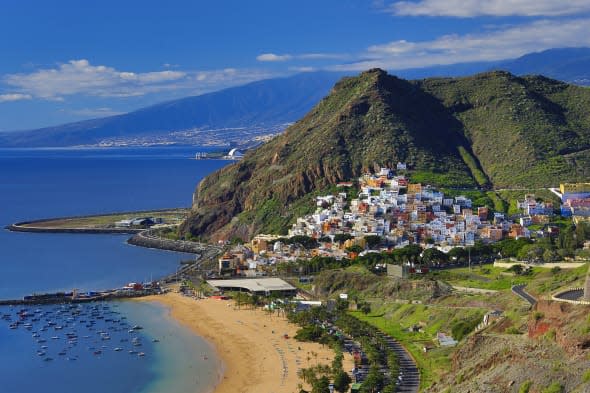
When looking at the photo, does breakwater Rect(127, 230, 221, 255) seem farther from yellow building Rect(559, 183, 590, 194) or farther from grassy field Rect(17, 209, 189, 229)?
yellow building Rect(559, 183, 590, 194)

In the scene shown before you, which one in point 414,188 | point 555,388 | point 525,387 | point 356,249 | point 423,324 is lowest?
point 423,324

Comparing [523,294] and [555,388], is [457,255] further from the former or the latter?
[555,388]

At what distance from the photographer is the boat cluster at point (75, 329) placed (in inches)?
2024

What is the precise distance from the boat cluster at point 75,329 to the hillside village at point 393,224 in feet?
52.4

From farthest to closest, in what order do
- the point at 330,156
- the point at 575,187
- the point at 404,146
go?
the point at 404,146 < the point at 330,156 < the point at 575,187

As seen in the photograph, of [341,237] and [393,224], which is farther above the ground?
[393,224]

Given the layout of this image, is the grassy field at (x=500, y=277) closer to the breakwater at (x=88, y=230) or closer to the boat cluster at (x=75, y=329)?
the boat cluster at (x=75, y=329)

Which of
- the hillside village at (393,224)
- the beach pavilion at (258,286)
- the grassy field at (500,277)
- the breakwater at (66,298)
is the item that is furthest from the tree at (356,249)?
the breakwater at (66,298)

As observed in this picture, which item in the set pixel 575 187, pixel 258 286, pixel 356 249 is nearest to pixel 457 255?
pixel 356 249

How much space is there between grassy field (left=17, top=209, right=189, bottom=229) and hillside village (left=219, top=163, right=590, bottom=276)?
27.5 m

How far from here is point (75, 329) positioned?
57.0 metres

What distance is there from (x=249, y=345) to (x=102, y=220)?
6800cm

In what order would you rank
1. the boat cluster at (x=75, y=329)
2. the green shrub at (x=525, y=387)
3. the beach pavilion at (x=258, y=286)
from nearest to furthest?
the green shrub at (x=525, y=387) < the boat cluster at (x=75, y=329) < the beach pavilion at (x=258, y=286)

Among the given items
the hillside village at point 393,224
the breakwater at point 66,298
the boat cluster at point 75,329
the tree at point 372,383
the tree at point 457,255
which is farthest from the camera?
the hillside village at point 393,224
